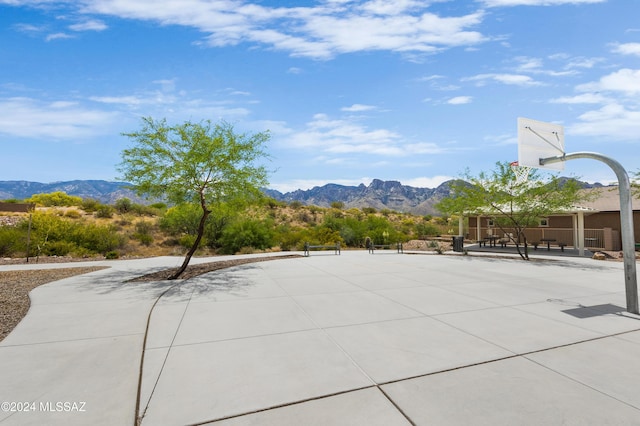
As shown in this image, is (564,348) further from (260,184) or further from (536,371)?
(260,184)

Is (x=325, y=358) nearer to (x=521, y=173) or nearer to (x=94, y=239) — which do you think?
(x=521, y=173)

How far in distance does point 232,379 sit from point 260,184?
27.1 feet

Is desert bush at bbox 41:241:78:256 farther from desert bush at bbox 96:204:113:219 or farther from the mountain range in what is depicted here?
the mountain range

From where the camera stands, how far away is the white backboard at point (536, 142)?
865 cm

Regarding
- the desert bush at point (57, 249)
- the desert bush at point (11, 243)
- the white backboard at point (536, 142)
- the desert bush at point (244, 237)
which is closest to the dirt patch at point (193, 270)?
the desert bush at point (244, 237)

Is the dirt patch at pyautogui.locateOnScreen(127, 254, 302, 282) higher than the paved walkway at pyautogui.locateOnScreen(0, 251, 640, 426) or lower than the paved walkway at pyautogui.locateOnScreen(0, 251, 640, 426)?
higher

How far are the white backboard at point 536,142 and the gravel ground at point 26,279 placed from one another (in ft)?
34.5

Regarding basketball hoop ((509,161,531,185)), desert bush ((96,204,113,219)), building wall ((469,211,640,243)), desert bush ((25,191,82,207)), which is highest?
desert bush ((25,191,82,207))

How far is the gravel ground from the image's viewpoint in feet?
21.4

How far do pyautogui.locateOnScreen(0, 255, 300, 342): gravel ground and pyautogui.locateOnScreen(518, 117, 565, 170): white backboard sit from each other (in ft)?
34.5

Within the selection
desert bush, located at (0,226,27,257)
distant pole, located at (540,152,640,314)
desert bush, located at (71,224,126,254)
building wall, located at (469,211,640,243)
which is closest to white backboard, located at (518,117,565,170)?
distant pole, located at (540,152,640,314)

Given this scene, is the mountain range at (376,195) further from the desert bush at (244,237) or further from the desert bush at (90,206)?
the desert bush at (244,237)

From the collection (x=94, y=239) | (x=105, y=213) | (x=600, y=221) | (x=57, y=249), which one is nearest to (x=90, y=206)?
(x=105, y=213)

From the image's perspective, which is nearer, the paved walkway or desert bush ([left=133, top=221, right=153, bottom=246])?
the paved walkway
